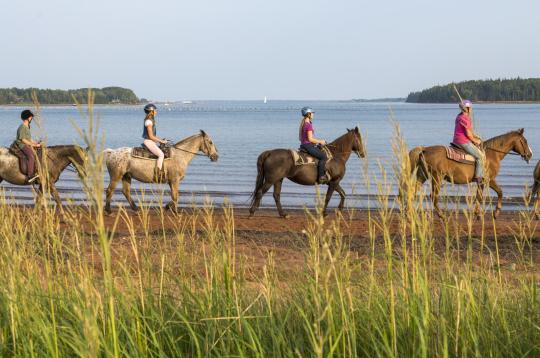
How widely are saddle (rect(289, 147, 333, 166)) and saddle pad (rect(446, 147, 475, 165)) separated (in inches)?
94.4

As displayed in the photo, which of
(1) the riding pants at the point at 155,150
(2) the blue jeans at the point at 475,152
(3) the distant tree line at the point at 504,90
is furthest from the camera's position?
(3) the distant tree line at the point at 504,90

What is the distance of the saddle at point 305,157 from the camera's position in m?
17.0

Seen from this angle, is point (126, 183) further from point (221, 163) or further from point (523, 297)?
point (221, 163)

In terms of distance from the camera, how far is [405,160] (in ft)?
13.1

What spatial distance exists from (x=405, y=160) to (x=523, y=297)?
6.41 ft

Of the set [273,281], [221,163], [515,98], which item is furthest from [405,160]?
[515,98]

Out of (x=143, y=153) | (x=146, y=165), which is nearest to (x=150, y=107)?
(x=143, y=153)

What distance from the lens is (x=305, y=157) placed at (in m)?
17.1

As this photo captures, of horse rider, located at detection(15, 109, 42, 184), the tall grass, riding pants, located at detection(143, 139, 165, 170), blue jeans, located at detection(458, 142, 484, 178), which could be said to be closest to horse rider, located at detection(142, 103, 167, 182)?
riding pants, located at detection(143, 139, 165, 170)

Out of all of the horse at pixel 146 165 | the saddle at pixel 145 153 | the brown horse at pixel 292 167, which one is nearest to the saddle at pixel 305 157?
the brown horse at pixel 292 167

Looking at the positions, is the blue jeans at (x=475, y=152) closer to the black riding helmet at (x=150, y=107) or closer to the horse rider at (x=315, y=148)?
the horse rider at (x=315, y=148)

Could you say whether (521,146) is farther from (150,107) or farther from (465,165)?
(150,107)

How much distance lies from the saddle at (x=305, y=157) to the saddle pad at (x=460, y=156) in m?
2.40

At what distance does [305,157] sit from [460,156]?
305 cm
